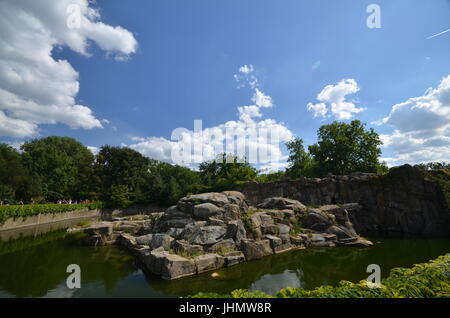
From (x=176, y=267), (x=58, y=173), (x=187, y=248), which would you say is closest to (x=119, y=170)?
(x=58, y=173)

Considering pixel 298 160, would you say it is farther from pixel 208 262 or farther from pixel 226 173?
pixel 208 262

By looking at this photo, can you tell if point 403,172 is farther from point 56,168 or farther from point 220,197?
point 56,168

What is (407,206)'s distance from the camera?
751 inches

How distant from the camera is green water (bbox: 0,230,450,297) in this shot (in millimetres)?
7402

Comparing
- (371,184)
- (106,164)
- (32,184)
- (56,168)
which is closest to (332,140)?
(371,184)

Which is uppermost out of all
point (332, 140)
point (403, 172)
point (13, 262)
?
point (332, 140)

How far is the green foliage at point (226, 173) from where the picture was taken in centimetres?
3502

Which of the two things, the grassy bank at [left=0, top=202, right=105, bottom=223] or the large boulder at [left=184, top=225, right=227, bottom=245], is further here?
the grassy bank at [left=0, top=202, right=105, bottom=223]

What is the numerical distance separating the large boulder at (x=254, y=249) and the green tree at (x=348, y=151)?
26.0 m

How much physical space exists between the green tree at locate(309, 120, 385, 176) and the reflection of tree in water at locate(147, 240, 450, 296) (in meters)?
19.7

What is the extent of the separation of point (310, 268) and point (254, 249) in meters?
2.81

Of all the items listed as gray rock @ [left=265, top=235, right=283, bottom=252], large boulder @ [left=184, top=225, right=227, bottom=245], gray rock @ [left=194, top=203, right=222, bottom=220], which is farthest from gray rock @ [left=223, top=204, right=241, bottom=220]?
gray rock @ [left=265, top=235, right=283, bottom=252]

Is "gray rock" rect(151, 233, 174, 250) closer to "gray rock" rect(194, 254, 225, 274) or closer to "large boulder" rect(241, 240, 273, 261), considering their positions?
"gray rock" rect(194, 254, 225, 274)
